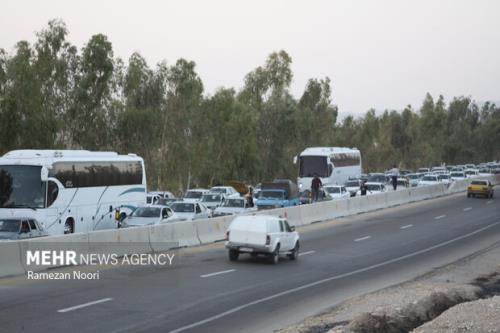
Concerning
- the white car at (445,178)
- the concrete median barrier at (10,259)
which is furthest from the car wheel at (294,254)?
the white car at (445,178)

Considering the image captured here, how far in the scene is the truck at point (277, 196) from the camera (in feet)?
156

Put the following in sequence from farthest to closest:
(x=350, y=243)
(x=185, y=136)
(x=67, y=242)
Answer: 1. (x=185, y=136)
2. (x=350, y=243)
3. (x=67, y=242)

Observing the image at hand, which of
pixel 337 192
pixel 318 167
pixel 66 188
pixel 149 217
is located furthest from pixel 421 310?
pixel 318 167

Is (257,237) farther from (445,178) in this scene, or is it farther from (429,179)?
(445,178)

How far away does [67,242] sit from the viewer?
23656 mm

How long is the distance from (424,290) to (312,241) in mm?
14492

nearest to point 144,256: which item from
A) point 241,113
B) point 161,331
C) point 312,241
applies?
point 312,241

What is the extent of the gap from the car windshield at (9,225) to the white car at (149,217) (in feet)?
21.6

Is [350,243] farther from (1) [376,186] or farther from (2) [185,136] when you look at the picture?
(2) [185,136]

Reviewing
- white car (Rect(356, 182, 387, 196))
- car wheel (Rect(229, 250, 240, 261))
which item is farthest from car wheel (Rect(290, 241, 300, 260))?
white car (Rect(356, 182, 387, 196))

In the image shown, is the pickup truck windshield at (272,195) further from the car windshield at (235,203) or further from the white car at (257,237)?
the white car at (257,237)

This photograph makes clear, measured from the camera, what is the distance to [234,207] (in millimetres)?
41250

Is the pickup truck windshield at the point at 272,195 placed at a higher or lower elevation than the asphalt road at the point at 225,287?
higher

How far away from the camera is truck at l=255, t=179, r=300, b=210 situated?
47625 millimetres
